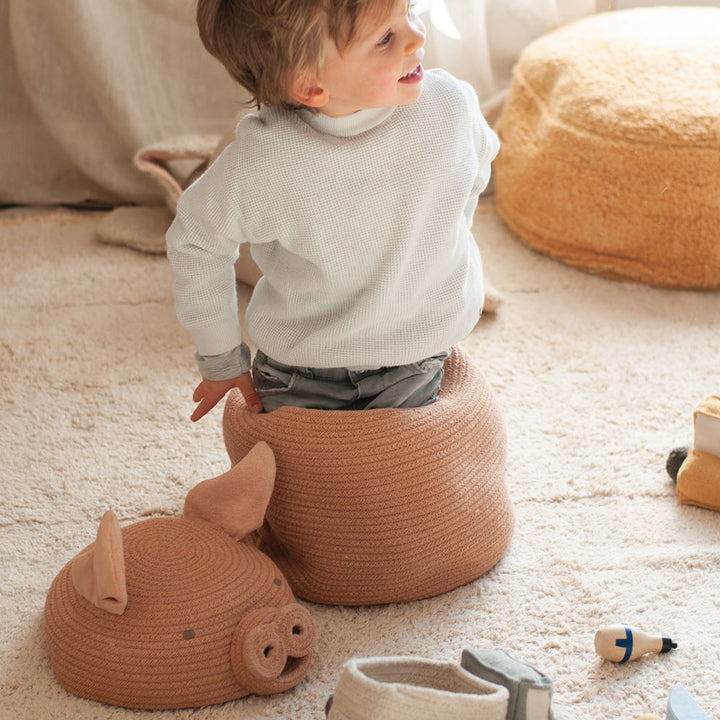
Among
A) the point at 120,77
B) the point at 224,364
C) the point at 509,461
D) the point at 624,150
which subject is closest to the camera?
the point at 224,364

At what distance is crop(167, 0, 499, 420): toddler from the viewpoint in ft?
2.81

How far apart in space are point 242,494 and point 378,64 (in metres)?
0.47

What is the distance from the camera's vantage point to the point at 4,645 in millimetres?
984

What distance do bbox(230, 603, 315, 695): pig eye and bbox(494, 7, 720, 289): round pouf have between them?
1020mm

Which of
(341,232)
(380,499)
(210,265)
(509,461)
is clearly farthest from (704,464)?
(210,265)

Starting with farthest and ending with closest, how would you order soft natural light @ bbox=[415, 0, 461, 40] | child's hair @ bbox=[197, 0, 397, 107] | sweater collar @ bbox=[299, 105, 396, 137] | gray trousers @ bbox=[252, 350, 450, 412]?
soft natural light @ bbox=[415, 0, 461, 40] → gray trousers @ bbox=[252, 350, 450, 412] → sweater collar @ bbox=[299, 105, 396, 137] → child's hair @ bbox=[197, 0, 397, 107]

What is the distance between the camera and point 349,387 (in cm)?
106

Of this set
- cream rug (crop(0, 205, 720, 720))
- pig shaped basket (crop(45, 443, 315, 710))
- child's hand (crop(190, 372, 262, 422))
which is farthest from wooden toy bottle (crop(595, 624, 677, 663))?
child's hand (crop(190, 372, 262, 422))

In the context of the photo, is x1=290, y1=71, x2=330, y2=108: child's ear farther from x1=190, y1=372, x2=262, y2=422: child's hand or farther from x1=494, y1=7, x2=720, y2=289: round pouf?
x1=494, y1=7, x2=720, y2=289: round pouf

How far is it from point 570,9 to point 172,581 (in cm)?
164

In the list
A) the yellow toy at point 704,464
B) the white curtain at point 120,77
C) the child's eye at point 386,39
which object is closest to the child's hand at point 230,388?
the child's eye at point 386,39

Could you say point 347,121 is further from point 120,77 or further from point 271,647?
point 120,77

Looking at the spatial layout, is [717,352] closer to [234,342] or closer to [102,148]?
[234,342]

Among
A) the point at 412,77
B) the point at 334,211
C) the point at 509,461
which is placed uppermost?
the point at 412,77
